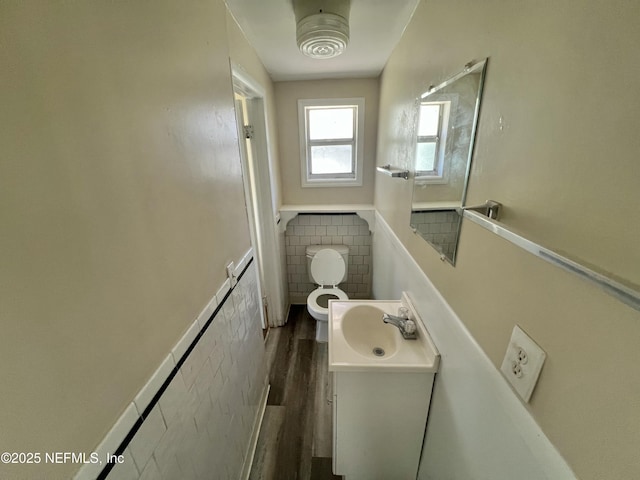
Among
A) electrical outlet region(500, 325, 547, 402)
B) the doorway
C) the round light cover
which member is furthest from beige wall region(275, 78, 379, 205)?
electrical outlet region(500, 325, 547, 402)

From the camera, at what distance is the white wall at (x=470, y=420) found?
541mm

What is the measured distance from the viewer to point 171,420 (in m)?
0.73

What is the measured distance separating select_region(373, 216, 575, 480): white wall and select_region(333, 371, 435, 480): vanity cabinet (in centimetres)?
5

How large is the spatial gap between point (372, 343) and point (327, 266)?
3.69ft

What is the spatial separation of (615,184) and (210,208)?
1.04 meters

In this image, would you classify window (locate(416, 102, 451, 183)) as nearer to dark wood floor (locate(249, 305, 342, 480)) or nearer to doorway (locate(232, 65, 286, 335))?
doorway (locate(232, 65, 286, 335))

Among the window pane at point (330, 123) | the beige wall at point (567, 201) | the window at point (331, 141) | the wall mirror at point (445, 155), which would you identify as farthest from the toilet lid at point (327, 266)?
the beige wall at point (567, 201)

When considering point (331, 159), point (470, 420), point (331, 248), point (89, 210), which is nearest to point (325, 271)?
point (331, 248)

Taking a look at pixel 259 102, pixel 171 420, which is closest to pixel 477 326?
pixel 171 420

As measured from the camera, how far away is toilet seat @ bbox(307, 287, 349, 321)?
2.05 meters

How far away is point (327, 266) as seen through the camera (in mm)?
2471

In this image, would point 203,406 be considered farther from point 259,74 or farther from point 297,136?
point 297,136

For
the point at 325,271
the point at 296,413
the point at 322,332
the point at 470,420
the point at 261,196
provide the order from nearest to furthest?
the point at 470,420 → the point at 296,413 → the point at 261,196 → the point at 322,332 → the point at 325,271

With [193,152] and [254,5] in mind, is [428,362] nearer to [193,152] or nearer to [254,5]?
[193,152]
